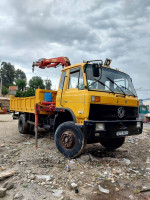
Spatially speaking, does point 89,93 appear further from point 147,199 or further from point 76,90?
point 147,199

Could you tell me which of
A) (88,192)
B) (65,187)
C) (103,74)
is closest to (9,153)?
(65,187)

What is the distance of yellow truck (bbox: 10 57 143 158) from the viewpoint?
13.3 ft

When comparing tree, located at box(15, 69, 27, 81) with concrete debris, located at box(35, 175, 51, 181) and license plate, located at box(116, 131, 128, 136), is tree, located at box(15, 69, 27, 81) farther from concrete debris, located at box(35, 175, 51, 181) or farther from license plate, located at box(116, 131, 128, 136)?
concrete debris, located at box(35, 175, 51, 181)

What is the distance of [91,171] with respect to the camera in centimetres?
381

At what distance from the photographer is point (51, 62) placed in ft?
23.2

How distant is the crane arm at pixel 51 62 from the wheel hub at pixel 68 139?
2.81 m

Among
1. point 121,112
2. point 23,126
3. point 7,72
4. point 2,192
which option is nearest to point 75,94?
point 121,112

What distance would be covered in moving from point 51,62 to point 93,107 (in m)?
3.68

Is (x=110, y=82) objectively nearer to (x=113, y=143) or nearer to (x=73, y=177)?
(x=113, y=143)

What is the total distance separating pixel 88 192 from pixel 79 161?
1.17m

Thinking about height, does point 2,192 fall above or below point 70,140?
below

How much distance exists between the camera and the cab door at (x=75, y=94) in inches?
166

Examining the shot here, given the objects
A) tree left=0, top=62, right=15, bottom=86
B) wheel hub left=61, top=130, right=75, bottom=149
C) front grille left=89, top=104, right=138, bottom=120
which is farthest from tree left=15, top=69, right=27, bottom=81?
front grille left=89, top=104, right=138, bottom=120

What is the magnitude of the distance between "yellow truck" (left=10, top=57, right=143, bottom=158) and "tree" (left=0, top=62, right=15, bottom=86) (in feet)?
227
